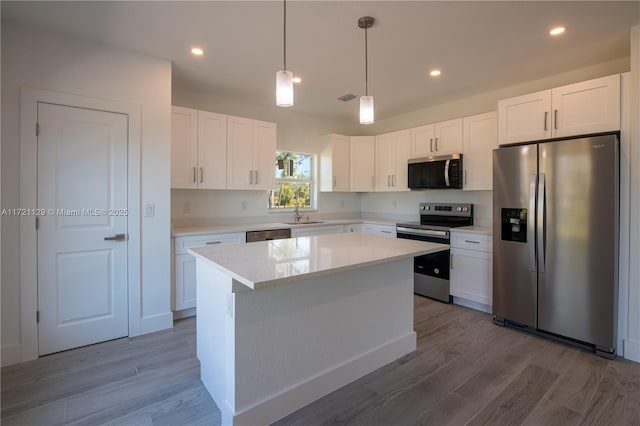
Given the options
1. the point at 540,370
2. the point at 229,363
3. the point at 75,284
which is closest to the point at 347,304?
the point at 229,363

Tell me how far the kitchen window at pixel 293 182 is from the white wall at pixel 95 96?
1848mm

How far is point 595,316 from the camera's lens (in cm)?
255

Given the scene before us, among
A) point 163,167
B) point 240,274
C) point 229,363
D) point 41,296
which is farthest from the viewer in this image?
point 163,167

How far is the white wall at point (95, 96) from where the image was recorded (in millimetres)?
2342

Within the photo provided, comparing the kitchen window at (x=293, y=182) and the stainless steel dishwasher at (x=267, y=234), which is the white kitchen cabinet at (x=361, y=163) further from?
the stainless steel dishwasher at (x=267, y=234)

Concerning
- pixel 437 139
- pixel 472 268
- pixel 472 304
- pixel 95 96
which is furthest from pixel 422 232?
pixel 95 96

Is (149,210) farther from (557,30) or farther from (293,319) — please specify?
(557,30)

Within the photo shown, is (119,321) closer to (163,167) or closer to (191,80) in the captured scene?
(163,167)

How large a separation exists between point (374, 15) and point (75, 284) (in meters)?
3.26

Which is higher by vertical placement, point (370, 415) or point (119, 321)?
point (119, 321)

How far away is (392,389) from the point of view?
82.2 inches

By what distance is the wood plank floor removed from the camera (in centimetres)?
181

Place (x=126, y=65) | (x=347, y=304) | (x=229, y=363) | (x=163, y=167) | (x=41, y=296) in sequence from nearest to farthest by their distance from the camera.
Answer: (x=229, y=363) < (x=347, y=304) < (x=41, y=296) < (x=126, y=65) < (x=163, y=167)

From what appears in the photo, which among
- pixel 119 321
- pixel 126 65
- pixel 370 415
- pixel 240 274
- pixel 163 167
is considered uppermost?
pixel 126 65
